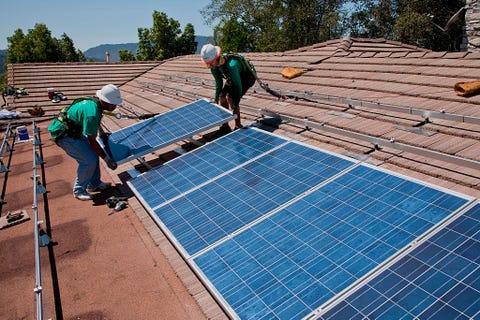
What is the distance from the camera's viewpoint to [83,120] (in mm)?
6742

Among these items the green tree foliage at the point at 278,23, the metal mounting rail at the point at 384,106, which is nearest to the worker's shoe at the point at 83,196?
the metal mounting rail at the point at 384,106

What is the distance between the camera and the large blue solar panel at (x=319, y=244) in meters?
3.32

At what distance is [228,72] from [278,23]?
41.7 m

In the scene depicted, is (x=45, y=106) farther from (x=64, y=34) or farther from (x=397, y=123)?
(x=64, y=34)

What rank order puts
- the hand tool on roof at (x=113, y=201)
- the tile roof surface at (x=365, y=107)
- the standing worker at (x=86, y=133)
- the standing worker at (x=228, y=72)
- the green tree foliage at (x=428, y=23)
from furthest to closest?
the green tree foliage at (x=428, y=23) < the standing worker at (x=228, y=72) < the standing worker at (x=86, y=133) < the hand tool on roof at (x=113, y=201) < the tile roof surface at (x=365, y=107)

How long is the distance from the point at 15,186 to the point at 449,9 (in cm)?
3519

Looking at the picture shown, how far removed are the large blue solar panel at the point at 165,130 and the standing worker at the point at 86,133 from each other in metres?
0.42

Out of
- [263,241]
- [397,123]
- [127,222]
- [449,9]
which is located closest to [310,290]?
[263,241]

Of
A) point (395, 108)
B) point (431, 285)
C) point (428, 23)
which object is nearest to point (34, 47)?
point (428, 23)

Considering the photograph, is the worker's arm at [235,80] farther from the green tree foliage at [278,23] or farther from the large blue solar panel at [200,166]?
the green tree foliage at [278,23]

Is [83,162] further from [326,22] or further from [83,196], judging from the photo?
[326,22]

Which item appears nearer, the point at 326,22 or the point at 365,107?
the point at 365,107

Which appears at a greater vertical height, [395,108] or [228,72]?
[228,72]

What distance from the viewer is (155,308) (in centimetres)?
408
